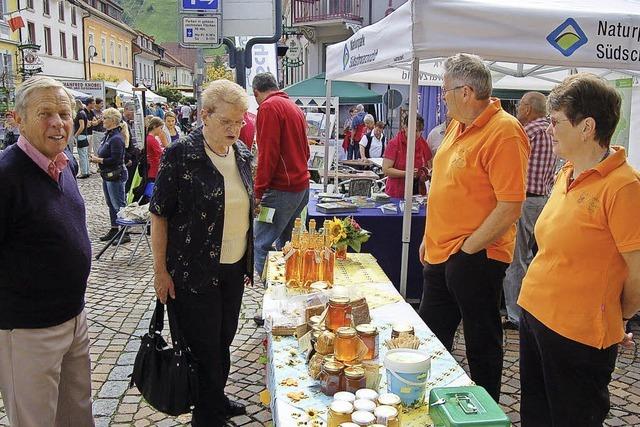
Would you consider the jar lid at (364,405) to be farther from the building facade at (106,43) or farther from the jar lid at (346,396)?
the building facade at (106,43)

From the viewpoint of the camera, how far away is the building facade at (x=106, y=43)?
130 ft

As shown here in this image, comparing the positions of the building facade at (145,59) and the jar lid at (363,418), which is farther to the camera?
the building facade at (145,59)

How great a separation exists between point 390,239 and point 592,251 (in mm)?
2986

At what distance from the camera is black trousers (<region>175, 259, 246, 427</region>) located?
8.91 feet

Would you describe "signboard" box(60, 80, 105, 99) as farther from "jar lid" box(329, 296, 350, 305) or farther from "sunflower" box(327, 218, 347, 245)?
"jar lid" box(329, 296, 350, 305)

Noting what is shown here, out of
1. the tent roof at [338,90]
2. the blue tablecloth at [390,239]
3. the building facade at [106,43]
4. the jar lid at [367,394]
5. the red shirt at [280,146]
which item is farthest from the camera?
the building facade at [106,43]

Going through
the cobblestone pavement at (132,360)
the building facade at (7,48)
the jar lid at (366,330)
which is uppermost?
the building facade at (7,48)

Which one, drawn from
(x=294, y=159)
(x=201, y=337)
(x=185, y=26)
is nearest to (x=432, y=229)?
(x=201, y=337)

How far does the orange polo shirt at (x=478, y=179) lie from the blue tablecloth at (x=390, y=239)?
1.96 meters

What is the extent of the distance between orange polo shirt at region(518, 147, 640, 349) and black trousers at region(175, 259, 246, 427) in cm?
146

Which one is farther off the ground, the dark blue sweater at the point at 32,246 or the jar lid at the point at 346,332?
the dark blue sweater at the point at 32,246

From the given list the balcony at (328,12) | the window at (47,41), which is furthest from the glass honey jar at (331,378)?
the window at (47,41)

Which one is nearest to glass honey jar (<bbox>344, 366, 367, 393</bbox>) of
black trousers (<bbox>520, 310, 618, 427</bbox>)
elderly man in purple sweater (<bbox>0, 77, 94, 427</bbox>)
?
black trousers (<bbox>520, 310, 618, 427</bbox>)

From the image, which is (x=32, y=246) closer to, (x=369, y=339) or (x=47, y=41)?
(x=369, y=339)
